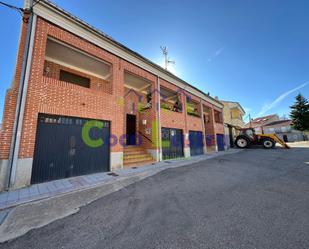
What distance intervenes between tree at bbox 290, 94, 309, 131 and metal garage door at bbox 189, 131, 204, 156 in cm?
2385

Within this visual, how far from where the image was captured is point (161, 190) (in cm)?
421

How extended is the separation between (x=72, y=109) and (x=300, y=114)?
35.0m

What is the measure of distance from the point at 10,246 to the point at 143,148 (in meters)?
7.45

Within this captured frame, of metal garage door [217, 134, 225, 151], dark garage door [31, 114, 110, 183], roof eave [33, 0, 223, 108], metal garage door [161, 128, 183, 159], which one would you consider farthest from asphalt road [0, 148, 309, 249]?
metal garage door [217, 134, 225, 151]

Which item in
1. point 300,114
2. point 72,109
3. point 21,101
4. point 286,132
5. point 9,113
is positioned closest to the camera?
point 9,113

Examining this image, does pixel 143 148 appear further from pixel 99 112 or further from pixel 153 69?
pixel 153 69

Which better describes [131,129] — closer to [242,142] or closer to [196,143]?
[196,143]

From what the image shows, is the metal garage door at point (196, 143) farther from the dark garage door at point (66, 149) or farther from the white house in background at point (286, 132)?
the white house in background at point (286, 132)

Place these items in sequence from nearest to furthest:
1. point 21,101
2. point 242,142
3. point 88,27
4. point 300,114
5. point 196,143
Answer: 1. point 21,101
2. point 88,27
3. point 196,143
4. point 242,142
5. point 300,114

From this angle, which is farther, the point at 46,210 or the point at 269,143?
the point at 269,143

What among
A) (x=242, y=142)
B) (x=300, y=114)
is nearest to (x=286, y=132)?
(x=300, y=114)

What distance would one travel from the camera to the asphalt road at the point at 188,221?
6.72ft

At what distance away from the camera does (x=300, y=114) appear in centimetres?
2425

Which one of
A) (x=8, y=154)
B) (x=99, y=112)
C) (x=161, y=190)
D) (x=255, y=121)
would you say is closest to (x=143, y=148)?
(x=99, y=112)
